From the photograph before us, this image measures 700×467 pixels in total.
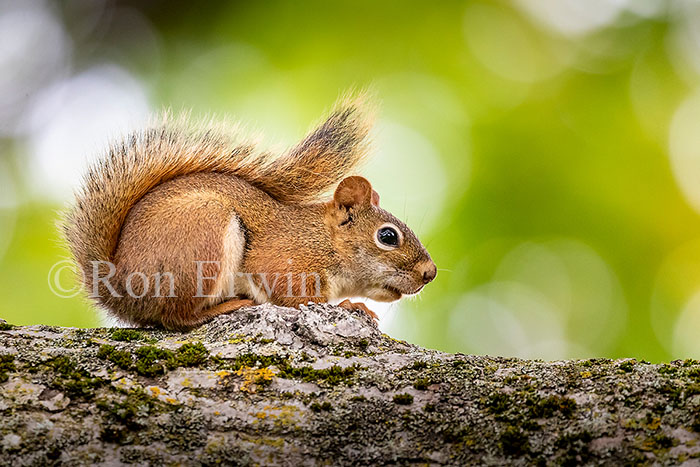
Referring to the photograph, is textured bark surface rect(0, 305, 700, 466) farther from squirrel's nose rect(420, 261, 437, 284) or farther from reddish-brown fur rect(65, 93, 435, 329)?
squirrel's nose rect(420, 261, 437, 284)

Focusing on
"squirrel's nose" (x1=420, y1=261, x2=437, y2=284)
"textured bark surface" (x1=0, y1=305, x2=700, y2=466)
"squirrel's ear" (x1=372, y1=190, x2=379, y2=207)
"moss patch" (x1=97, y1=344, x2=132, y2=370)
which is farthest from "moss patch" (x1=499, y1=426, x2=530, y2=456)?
"squirrel's ear" (x1=372, y1=190, x2=379, y2=207)

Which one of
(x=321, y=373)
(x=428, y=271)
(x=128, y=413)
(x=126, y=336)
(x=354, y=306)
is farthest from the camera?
(x=428, y=271)

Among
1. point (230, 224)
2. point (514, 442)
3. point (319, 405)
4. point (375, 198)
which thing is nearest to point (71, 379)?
point (319, 405)

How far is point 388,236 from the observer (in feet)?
12.4

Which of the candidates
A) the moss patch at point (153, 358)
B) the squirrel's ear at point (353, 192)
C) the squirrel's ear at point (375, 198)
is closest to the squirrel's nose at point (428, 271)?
the squirrel's ear at point (353, 192)

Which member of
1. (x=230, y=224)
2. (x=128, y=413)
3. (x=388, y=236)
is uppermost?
(x=388, y=236)

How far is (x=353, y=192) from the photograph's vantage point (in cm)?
379

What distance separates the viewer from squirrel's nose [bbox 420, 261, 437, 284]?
3.76 meters

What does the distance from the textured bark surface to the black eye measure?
1.47 metres

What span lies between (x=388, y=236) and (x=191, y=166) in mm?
1130

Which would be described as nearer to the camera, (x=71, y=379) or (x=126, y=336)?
(x=71, y=379)

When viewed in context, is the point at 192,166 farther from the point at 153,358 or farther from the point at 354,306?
the point at 153,358

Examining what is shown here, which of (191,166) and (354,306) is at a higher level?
(191,166)

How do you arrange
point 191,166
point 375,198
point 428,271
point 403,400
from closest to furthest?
point 403,400 < point 191,166 < point 428,271 < point 375,198
